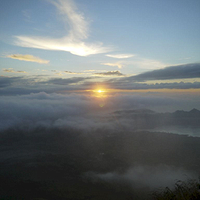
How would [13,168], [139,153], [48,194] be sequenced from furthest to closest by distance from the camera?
1. [139,153]
2. [13,168]
3. [48,194]

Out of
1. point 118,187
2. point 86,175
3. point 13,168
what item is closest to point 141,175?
point 118,187

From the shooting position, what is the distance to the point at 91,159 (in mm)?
187125

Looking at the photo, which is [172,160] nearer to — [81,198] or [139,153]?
[139,153]

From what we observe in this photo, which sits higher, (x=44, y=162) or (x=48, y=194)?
(x=48, y=194)

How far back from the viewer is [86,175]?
149 meters

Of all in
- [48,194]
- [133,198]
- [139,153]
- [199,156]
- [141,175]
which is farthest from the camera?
[139,153]

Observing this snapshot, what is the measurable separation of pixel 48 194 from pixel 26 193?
17914 millimetres

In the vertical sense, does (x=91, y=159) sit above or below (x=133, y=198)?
below

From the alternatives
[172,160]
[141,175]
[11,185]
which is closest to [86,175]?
[141,175]

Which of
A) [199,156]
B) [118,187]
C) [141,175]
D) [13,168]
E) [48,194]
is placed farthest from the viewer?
[199,156]

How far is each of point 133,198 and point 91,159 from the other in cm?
8330

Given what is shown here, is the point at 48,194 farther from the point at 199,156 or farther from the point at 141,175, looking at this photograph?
the point at 199,156

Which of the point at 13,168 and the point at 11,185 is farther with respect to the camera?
the point at 13,168

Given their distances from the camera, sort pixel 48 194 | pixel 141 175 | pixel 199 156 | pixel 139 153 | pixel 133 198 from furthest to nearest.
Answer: pixel 139 153 → pixel 199 156 → pixel 141 175 → pixel 48 194 → pixel 133 198
